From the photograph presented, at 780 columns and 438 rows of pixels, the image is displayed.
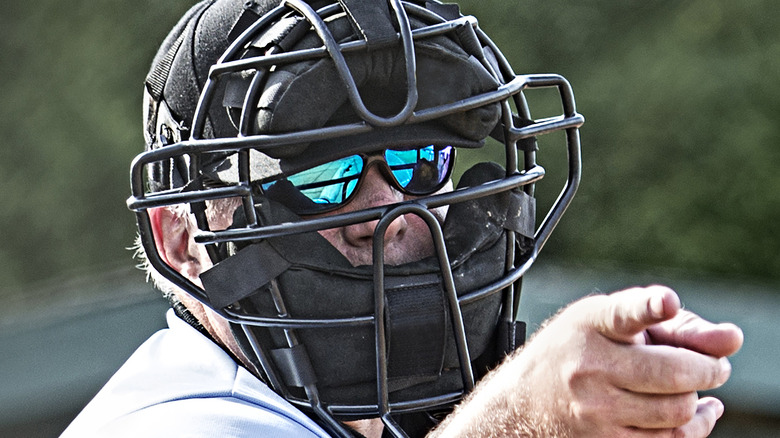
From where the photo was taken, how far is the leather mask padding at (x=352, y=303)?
5.96ft

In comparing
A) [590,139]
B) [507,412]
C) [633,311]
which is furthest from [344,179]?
[590,139]

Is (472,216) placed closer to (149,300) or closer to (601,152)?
(149,300)

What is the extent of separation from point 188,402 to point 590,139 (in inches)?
157

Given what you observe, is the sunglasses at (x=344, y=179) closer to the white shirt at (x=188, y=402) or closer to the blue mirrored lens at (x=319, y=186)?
the blue mirrored lens at (x=319, y=186)

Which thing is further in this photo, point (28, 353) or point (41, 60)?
point (41, 60)

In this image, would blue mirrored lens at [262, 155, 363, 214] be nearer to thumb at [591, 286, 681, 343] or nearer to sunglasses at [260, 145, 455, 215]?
sunglasses at [260, 145, 455, 215]

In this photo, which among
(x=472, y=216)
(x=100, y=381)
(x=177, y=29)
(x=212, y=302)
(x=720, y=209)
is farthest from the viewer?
(x=720, y=209)

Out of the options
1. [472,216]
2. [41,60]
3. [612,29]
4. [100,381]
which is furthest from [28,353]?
[612,29]

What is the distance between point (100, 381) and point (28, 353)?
35cm

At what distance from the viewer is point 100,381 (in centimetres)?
382

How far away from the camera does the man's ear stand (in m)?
2.12

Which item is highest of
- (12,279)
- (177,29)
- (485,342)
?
(177,29)

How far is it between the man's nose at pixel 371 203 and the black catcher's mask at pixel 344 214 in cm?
7

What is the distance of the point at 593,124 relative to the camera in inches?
215
